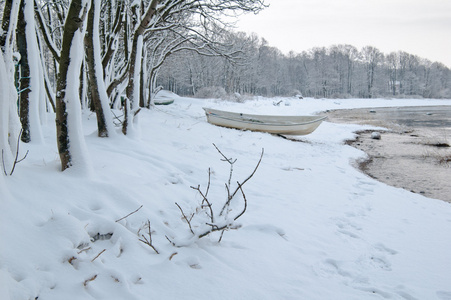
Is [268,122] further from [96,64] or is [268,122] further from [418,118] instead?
[418,118]

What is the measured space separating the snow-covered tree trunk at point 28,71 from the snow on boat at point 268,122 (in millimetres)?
8751

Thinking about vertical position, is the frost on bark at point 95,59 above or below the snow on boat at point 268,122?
above

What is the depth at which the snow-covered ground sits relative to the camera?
7.00ft

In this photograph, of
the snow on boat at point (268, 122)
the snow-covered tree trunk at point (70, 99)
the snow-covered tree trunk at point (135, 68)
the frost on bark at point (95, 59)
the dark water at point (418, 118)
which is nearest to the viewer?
the snow-covered tree trunk at point (70, 99)

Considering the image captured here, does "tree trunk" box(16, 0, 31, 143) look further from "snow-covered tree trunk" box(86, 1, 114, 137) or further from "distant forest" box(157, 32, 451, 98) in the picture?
"distant forest" box(157, 32, 451, 98)

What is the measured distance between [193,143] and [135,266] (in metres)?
5.99

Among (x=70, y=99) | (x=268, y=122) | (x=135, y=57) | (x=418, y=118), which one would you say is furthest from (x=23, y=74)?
(x=418, y=118)

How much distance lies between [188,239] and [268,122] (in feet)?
34.1

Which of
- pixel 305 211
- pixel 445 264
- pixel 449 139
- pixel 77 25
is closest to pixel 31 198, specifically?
pixel 77 25

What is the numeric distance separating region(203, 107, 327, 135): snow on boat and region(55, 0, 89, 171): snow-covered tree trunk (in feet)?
32.1

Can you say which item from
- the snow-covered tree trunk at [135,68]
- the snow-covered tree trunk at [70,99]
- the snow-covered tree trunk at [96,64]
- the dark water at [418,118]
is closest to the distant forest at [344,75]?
the dark water at [418,118]

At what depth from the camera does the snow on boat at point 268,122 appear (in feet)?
41.1

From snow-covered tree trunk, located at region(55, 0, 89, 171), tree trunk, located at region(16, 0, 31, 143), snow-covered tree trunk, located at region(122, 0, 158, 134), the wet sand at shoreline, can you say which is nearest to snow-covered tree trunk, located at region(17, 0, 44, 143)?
tree trunk, located at region(16, 0, 31, 143)

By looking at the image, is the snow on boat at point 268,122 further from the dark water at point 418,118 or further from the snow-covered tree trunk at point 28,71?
the dark water at point 418,118
